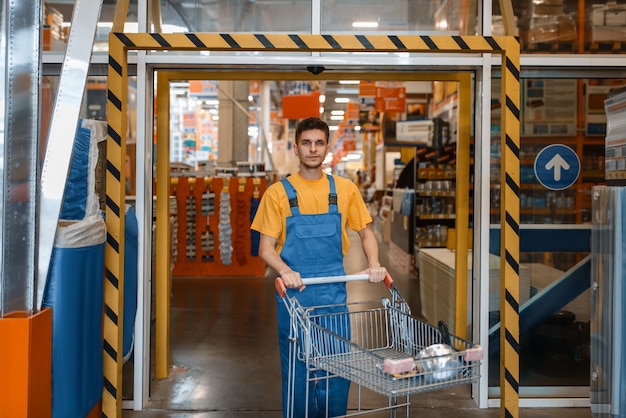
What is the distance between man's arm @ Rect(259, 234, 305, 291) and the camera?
2.77m

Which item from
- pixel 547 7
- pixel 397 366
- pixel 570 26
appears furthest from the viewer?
pixel 547 7

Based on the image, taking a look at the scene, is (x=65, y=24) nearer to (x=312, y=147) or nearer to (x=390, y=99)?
(x=312, y=147)

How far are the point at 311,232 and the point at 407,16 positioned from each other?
2115mm

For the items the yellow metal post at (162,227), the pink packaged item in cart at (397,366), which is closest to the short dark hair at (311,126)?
the pink packaged item in cart at (397,366)

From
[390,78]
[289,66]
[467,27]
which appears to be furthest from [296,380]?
[467,27]

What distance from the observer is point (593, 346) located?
11.3ft

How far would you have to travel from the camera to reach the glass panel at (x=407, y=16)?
441 centimetres

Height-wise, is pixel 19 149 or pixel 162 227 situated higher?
pixel 19 149

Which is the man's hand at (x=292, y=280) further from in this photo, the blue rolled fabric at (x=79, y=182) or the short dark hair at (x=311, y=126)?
the blue rolled fabric at (x=79, y=182)

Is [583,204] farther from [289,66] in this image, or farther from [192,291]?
[192,291]

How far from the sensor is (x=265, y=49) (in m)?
3.16

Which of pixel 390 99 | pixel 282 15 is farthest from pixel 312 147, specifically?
pixel 390 99

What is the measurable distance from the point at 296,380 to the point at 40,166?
1.65 meters

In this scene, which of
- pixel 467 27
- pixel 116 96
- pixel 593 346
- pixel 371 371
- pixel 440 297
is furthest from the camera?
pixel 440 297
